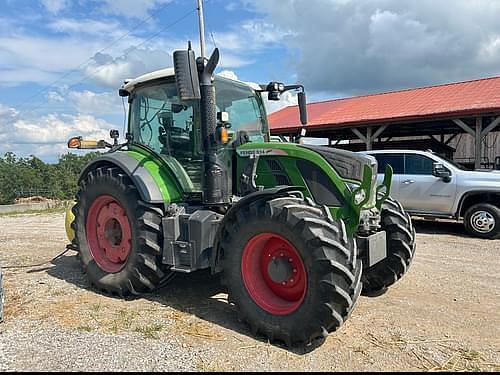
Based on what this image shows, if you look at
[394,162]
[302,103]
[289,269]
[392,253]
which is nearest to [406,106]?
[394,162]

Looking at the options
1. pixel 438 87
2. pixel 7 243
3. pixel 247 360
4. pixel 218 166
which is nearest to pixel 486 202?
pixel 218 166

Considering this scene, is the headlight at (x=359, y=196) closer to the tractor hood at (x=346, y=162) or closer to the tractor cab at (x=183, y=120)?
the tractor hood at (x=346, y=162)

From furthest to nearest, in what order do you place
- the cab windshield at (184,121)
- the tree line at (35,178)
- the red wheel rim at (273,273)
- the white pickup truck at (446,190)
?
the tree line at (35,178) → the white pickup truck at (446,190) → the cab windshield at (184,121) → the red wheel rim at (273,273)

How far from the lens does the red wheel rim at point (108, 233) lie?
463 centimetres

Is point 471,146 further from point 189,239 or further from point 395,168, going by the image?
point 189,239

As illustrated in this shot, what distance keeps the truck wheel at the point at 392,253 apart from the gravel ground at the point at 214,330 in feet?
0.62

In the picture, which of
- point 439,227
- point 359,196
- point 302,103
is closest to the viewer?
point 359,196

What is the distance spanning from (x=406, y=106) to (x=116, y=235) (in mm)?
11409

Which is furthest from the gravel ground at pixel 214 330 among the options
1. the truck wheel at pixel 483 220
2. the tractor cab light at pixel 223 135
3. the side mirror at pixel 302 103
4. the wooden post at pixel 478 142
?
the wooden post at pixel 478 142

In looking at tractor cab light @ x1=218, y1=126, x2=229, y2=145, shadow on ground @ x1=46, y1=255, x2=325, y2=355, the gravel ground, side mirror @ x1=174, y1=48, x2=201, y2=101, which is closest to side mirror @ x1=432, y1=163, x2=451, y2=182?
the gravel ground

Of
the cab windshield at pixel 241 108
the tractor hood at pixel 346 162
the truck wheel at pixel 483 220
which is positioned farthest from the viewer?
the truck wheel at pixel 483 220

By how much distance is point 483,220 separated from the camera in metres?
8.01

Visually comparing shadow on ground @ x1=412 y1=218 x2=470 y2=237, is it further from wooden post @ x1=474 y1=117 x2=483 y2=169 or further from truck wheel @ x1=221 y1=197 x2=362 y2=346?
truck wheel @ x1=221 y1=197 x2=362 y2=346

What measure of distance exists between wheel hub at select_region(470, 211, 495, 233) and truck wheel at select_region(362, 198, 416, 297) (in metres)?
4.50
